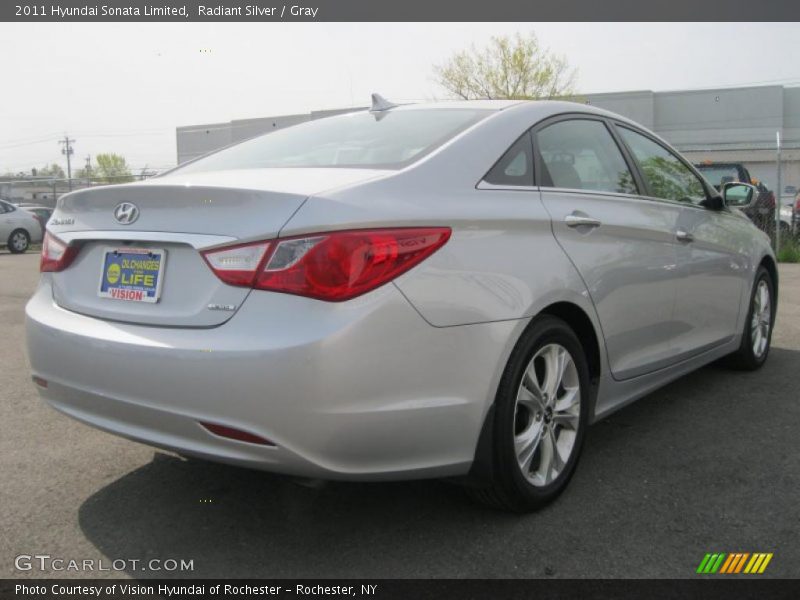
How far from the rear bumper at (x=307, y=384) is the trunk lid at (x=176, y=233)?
0.08 m

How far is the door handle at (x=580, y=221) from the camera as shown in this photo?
2973mm

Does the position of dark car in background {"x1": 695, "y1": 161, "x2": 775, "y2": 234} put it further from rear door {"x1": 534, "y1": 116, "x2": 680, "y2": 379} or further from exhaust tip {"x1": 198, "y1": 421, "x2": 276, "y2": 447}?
exhaust tip {"x1": 198, "y1": 421, "x2": 276, "y2": 447}

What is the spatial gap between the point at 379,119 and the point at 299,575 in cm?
192

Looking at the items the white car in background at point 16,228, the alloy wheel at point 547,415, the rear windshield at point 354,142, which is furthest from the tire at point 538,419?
the white car in background at point 16,228

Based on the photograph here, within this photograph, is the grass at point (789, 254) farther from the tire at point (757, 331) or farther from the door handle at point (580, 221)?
the door handle at point (580, 221)

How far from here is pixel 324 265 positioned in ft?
7.16

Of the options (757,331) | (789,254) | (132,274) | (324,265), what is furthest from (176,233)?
(789,254)

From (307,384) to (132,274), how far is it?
2.54 ft

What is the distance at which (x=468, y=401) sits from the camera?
2436 millimetres

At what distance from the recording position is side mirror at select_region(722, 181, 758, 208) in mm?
4695

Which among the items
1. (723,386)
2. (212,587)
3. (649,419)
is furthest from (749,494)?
(212,587)

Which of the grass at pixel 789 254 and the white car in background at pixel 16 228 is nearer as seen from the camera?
the grass at pixel 789 254

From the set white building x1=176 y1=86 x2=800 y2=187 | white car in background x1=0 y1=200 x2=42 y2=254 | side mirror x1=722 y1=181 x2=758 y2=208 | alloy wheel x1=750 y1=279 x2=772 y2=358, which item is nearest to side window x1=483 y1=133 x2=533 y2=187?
side mirror x1=722 y1=181 x2=758 y2=208

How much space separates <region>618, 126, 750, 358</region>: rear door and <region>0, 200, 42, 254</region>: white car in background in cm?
1746
